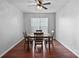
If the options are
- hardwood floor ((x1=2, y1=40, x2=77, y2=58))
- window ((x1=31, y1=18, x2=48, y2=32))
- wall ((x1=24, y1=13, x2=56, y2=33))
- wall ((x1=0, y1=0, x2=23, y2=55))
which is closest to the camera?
hardwood floor ((x1=2, y1=40, x2=77, y2=58))

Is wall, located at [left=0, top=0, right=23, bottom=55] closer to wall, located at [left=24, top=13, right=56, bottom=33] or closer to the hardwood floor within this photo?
the hardwood floor

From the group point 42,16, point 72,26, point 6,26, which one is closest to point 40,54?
point 72,26

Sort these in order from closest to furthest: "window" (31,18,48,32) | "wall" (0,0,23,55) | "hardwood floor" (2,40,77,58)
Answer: "hardwood floor" (2,40,77,58) < "wall" (0,0,23,55) < "window" (31,18,48,32)

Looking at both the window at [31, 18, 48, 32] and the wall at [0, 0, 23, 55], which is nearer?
the wall at [0, 0, 23, 55]

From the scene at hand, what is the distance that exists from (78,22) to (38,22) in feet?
24.0

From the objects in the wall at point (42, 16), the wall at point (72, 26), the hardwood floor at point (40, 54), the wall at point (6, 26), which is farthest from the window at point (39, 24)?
the hardwood floor at point (40, 54)

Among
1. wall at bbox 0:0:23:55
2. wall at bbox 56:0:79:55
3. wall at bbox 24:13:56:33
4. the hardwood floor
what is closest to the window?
wall at bbox 24:13:56:33

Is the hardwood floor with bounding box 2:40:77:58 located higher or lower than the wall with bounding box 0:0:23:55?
lower

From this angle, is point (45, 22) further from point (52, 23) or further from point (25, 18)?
point (25, 18)

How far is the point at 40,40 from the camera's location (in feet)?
21.3

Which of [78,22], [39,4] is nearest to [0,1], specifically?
[39,4]

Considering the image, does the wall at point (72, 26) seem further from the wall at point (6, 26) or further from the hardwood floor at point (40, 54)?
the wall at point (6, 26)

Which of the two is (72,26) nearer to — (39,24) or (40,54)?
(40,54)

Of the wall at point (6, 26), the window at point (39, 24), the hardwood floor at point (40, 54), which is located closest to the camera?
the hardwood floor at point (40, 54)
